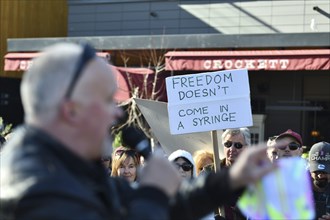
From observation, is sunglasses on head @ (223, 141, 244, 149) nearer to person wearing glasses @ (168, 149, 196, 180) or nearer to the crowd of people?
person wearing glasses @ (168, 149, 196, 180)

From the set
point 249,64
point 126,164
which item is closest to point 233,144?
point 126,164

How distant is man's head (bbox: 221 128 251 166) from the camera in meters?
5.14

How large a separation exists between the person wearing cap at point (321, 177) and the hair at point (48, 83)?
3.06 metres

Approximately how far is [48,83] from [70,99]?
69 millimetres

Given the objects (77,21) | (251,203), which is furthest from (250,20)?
(251,203)

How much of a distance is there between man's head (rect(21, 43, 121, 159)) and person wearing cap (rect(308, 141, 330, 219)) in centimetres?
297

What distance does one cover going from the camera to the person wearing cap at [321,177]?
14.1 feet

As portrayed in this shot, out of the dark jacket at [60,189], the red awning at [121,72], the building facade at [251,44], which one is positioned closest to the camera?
the dark jacket at [60,189]

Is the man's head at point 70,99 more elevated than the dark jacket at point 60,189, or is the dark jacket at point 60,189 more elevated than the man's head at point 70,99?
the man's head at point 70,99

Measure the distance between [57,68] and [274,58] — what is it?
11338 millimetres

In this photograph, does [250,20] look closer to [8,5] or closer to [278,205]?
[8,5]

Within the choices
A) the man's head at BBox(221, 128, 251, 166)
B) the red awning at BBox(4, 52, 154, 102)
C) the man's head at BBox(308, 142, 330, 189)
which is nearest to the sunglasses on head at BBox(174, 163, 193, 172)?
the man's head at BBox(221, 128, 251, 166)

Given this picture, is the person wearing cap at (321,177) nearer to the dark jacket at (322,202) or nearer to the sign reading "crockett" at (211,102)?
the dark jacket at (322,202)

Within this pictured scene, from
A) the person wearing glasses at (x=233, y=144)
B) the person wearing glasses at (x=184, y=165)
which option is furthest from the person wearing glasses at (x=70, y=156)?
the person wearing glasses at (x=233, y=144)
